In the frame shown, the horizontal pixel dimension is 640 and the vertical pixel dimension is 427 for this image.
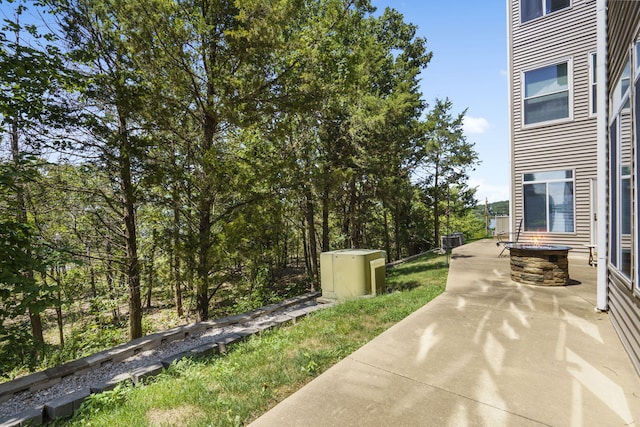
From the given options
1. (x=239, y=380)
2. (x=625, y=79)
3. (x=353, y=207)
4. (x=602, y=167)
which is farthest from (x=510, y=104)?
(x=239, y=380)

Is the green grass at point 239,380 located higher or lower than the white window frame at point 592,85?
lower

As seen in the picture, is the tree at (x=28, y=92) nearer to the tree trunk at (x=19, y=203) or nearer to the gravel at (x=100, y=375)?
the tree trunk at (x=19, y=203)

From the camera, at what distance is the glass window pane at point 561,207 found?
8898 millimetres

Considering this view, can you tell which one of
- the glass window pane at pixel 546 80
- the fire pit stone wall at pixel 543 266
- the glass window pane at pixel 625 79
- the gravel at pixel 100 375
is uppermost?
the glass window pane at pixel 546 80

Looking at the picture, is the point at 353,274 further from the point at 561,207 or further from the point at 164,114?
the point at 561,207

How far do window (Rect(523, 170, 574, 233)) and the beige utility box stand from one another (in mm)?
5665

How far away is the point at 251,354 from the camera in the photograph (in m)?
3.84

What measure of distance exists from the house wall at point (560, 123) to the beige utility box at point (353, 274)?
225 inches

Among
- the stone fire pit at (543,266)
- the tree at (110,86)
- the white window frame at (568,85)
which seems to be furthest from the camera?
the white window frame at (568,85)

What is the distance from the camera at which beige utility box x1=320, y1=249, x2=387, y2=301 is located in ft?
23.0

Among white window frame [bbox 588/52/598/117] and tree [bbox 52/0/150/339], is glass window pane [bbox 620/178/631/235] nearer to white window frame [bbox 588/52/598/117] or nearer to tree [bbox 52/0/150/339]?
white window frame [bbox 588/52/598/117]

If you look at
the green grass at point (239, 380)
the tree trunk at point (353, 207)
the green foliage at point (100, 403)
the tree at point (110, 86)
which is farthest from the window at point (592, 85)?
the green foliage at point (100, 403)

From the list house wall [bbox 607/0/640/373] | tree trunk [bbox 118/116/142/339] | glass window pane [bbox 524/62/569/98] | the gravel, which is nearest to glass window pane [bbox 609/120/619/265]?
house wall [bbox 607/0/640/373]

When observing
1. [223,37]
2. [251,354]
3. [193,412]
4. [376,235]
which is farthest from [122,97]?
[376,235]
